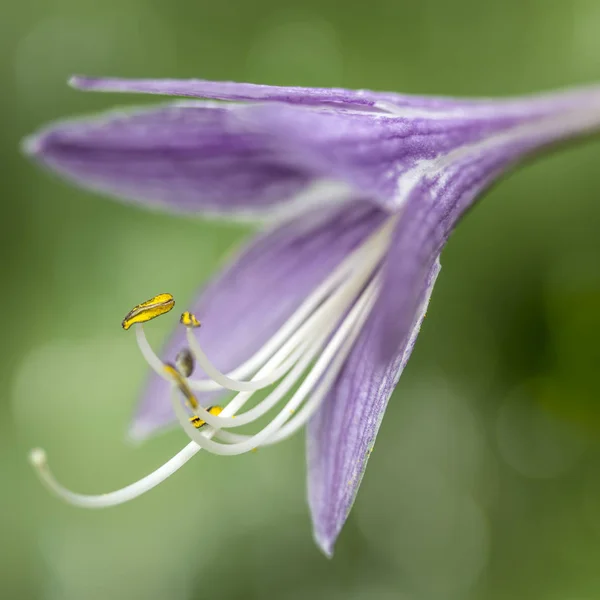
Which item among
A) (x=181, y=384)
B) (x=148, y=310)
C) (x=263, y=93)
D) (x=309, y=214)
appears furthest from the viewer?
(x=309, y=214)

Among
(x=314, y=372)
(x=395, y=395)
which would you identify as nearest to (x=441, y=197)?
(x=314, y=372)

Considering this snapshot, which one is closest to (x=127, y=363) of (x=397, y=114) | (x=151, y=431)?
(x=151, y=431)

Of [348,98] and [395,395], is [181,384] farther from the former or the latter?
[395,395]

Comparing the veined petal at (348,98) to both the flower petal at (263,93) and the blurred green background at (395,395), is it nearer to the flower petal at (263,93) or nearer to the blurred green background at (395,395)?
the flower petal at (263,93)

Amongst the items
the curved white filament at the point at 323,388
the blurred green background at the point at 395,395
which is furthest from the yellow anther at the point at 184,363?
the blurred green background at the point at 395,395

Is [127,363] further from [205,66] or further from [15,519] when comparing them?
[205,66]

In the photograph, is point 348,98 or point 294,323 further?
point 294,323
